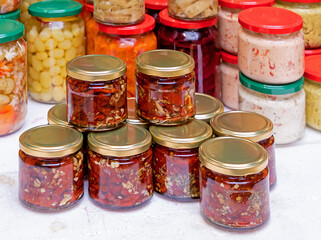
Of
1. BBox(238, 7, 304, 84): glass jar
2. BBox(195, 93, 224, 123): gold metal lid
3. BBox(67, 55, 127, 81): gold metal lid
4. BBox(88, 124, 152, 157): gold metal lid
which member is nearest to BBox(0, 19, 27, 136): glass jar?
BBox(67, 55, 127, 81): gold metal lid

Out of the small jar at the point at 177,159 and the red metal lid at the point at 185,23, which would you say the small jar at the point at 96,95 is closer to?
the small jar at the point at 177,159

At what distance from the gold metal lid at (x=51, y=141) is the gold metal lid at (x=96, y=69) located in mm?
126

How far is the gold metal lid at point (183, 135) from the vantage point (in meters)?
1.30

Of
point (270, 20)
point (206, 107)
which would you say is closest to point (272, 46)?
point (270, 20)

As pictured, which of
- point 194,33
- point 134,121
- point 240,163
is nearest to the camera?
point 240,163

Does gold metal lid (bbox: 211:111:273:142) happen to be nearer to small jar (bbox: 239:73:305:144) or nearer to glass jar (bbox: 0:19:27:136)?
small jar (bbox: 239:73:305:144)

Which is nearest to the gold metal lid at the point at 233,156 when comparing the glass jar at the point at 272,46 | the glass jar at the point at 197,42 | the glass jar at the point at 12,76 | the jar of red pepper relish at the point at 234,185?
the jar of red pepper relish at the point at 234,185

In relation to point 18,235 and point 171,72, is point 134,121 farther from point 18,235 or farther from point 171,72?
point 18,235

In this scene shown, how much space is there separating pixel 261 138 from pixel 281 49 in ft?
0.94

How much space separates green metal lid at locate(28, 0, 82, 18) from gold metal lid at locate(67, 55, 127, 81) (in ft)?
1.22

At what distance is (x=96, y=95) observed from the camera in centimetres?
131

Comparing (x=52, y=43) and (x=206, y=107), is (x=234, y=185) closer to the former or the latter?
(x=206, y=107)

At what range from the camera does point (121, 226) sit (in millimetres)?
1275

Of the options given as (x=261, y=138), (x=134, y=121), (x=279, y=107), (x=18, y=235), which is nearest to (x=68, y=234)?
(x=18, y=235)
